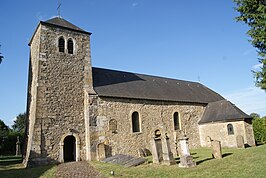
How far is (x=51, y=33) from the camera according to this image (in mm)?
16484

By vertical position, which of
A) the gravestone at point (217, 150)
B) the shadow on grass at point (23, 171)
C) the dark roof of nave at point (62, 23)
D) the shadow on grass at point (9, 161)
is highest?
the dark roof of nave at point (62, 23)

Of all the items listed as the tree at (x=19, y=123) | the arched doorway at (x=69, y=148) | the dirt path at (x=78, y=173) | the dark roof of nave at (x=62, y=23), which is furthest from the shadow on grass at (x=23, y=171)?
the tree at (x=19, y=123)

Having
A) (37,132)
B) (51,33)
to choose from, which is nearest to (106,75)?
(51,33)

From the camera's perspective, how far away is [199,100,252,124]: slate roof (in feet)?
64.7

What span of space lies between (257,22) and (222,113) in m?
12.1

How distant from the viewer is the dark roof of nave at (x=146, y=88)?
18.2 meters

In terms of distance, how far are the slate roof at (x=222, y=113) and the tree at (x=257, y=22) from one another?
32.3 feet

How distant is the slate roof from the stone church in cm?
9

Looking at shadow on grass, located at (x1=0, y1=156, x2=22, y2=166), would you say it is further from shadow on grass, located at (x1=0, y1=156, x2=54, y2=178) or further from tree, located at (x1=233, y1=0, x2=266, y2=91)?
tree, located at (x1=233, y1=0, x2=266, y2=91)

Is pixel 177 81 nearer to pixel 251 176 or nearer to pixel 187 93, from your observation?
pixel 187 93

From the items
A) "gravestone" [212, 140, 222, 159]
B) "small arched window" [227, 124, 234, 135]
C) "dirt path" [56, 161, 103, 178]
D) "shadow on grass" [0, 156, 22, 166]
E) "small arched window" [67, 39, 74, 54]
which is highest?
"small arched window" [67, 39, 74, 54]

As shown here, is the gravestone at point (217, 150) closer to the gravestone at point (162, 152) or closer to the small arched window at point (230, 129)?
the gravestone at point (162, 152)

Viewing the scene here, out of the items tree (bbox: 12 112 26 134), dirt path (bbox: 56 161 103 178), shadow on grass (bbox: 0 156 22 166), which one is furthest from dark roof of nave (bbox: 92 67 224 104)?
tree (bbox: 12 112 26 134)

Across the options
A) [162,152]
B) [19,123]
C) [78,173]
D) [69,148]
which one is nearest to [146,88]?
[69,148]
